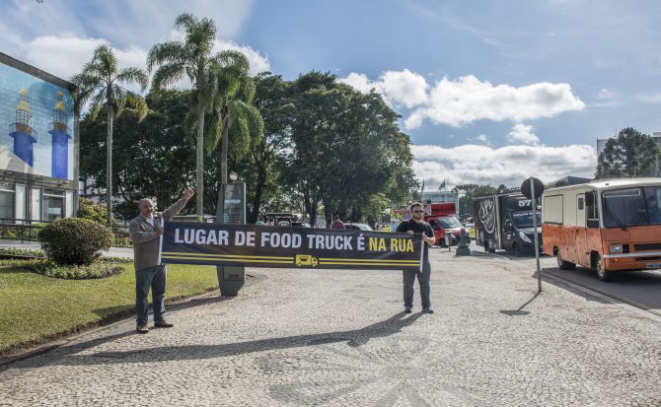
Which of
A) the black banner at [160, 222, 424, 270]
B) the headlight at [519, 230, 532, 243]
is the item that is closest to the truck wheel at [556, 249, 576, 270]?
the headlight at [519, 230, 532, 243]

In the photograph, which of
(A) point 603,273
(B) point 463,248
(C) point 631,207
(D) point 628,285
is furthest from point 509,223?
(D) point 628,285

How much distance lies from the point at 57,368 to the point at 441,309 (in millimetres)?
5787

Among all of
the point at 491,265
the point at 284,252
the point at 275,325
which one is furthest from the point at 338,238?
the point at 491,265

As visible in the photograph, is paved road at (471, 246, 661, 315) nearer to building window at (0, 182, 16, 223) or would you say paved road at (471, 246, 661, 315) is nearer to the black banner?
the black banner

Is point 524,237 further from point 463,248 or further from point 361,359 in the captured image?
point 361,359

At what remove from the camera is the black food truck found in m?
22.6

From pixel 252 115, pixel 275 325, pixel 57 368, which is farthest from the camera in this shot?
pixel 252 115

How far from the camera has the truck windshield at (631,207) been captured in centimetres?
1238

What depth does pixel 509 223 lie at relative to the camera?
77.8ft

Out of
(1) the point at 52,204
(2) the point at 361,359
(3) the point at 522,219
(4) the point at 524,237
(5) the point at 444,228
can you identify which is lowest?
(2) the point at 361,359

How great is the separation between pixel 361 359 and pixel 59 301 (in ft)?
17.3

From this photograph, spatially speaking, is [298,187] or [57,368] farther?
[298,187]

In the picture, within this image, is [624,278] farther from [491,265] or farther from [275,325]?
[275,325]

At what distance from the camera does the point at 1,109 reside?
26.0 m
